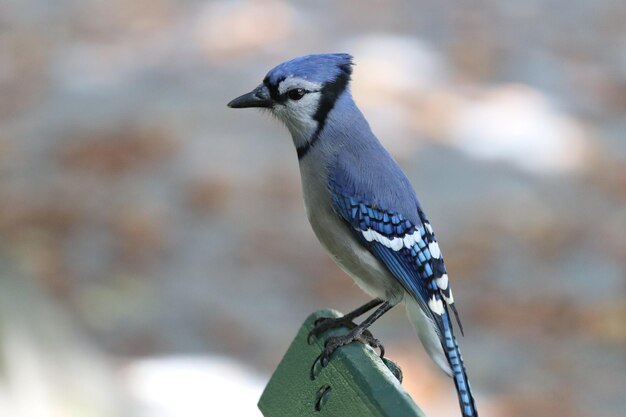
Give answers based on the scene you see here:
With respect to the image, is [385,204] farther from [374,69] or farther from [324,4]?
[324,4]

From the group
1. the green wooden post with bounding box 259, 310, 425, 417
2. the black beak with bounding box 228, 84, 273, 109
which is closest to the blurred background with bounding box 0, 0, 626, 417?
the green wooden post with bounding box 259, 310, 425, 417

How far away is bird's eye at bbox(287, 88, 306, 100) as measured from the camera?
5.40 feet

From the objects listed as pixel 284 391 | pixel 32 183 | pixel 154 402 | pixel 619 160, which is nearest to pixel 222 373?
pixel 154 402

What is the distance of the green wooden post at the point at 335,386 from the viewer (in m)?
1.33

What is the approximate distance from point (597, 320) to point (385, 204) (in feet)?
5.52

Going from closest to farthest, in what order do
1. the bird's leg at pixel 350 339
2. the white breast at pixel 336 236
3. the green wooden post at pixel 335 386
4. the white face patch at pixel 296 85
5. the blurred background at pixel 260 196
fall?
the green wooden post at pixel 335 386 < the bird's leg at pixel 350 339 < the white face patch at pixel 296 85 < the white breast at pixel 336 236 < the blurred background at pixel 260 196

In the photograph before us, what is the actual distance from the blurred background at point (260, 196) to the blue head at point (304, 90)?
720 mm

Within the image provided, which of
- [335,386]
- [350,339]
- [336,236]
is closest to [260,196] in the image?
[336,236]

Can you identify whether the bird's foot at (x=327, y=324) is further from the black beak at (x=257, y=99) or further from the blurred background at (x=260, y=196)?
the blurred background at (x=260, y=196)

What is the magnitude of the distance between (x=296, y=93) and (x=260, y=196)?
6.97 feet

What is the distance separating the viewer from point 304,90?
5.40 feet

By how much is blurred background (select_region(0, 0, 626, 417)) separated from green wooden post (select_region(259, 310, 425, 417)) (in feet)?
1.93

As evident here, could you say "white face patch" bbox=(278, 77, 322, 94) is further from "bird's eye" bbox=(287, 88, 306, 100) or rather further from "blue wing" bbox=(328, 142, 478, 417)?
"blue wing" bbox=(328, 142, 478, 417)

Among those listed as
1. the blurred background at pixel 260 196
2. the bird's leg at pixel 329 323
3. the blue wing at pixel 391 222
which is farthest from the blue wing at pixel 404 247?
the blurred background at pixel 260 196
